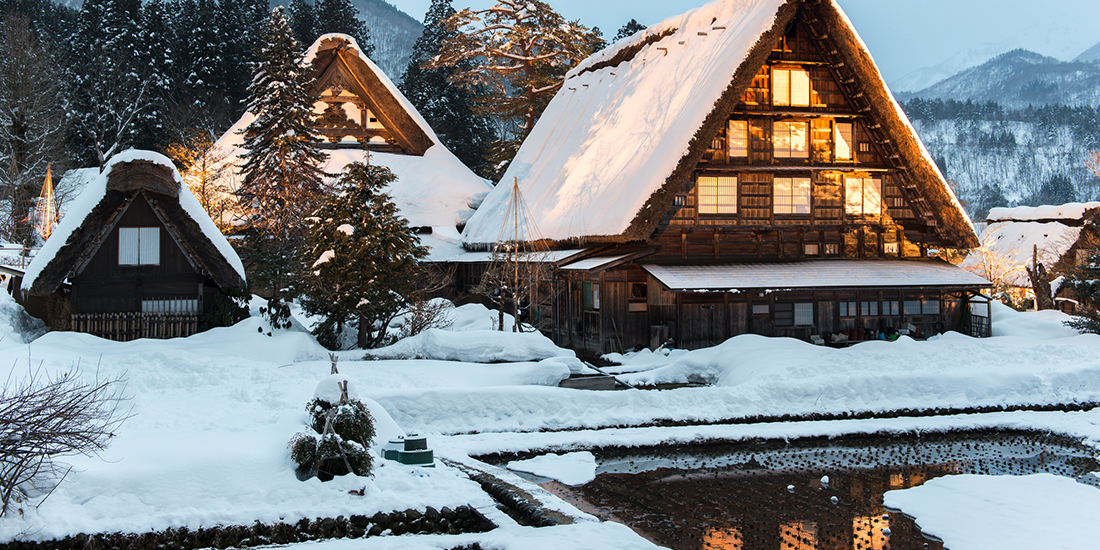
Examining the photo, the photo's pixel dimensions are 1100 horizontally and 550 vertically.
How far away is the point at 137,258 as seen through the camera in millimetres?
17359

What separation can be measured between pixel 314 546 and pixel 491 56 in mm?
33779

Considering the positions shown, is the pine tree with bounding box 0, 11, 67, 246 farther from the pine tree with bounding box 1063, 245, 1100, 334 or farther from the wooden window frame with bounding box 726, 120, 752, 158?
the pine tree with bounding box 1063, 245, 1100, 334

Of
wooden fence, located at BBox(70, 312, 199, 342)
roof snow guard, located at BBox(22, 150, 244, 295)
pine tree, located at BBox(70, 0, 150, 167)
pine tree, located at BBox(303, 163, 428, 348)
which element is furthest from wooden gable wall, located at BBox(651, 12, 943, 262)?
pine tree, located at BBox(70, 0, 150, 167)

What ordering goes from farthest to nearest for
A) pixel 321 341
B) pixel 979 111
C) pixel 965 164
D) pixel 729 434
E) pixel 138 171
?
pixel 979 111 < pixel 965 164 < pixel 321 341 < pixel 138 171 < pixel 729 434

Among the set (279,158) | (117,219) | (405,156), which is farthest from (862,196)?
(405,156)

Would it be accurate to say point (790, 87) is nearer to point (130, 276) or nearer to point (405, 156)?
point (130, 276)

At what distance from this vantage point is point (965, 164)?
438 feet

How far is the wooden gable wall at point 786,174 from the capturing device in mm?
21469

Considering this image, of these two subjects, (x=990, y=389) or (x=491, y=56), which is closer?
(x=990, y=389)

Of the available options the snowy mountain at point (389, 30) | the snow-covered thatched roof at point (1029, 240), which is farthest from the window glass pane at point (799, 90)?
the snowy mountain at point (389, 30)

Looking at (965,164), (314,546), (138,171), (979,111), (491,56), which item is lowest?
(314,546)

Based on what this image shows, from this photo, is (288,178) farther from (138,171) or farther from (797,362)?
(797,362)

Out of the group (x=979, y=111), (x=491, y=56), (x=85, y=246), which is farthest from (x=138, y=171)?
(x=979, y=111)

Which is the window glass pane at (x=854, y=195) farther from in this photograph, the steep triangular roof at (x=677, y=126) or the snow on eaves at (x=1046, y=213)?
the snow on eaves at (x=1046, y=213)
